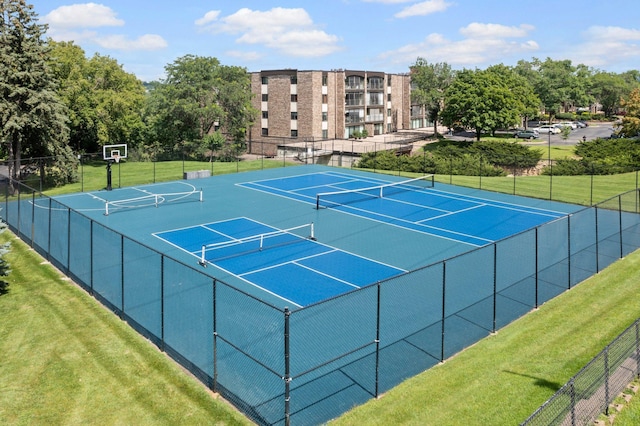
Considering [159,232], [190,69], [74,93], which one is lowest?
[159,232]

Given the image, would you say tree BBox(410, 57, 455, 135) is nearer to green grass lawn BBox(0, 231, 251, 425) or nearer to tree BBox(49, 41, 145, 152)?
tree BBox(49, 41, 145, 152)

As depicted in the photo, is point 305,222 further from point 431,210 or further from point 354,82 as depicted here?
point 354,82

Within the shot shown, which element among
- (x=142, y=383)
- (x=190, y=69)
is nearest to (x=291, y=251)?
(x=142, y=383)

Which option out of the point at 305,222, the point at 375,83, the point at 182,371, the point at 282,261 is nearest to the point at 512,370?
the point at 182,371

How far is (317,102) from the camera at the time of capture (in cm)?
7212

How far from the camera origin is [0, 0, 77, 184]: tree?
3662 cm

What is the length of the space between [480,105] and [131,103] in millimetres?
41521

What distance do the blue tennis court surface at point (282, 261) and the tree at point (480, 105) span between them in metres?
48.6

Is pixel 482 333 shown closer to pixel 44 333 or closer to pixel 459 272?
pixel 459 272

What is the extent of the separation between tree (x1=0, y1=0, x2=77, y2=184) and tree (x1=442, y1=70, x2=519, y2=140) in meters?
47.9

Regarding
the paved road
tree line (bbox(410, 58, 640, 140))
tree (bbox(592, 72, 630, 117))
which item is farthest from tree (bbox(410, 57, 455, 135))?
tree (bbox(592, 72, 630, 117))

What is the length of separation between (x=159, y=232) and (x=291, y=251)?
7.23 metres

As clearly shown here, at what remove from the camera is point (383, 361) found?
13.1 m

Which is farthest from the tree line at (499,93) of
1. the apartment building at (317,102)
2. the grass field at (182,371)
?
the grass field at (182,371)
